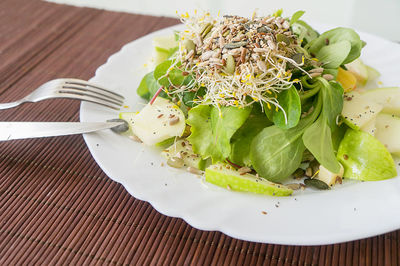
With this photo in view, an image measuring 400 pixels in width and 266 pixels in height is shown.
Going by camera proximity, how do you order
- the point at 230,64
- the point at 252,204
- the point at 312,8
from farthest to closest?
the point at 312,8, the point at 230,64, the point at 252,204

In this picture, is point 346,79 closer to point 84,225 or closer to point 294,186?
point 294,186

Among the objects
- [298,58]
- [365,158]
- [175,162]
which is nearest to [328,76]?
[298,58]

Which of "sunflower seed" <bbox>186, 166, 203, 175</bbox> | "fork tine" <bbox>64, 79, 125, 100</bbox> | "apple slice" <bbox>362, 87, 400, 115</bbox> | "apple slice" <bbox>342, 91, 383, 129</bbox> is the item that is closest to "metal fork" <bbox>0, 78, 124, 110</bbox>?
"fork tine" <bbox>64, 79, 125, 100</bbox>

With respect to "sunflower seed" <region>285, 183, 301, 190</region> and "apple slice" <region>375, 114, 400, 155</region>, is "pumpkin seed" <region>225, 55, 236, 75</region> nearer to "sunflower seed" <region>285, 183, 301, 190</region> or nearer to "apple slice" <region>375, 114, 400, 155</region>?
"sunflower seed" <region>285, 183, 301, 190</region>

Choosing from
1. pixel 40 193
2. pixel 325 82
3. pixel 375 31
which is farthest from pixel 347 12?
pixel 40 193

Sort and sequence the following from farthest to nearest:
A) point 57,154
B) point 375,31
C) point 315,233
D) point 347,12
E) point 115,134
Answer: point 347,12, point 375,31, point 57,154, point 115,134, point 315,233

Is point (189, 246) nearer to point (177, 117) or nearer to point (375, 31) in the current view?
point (177, 117)
